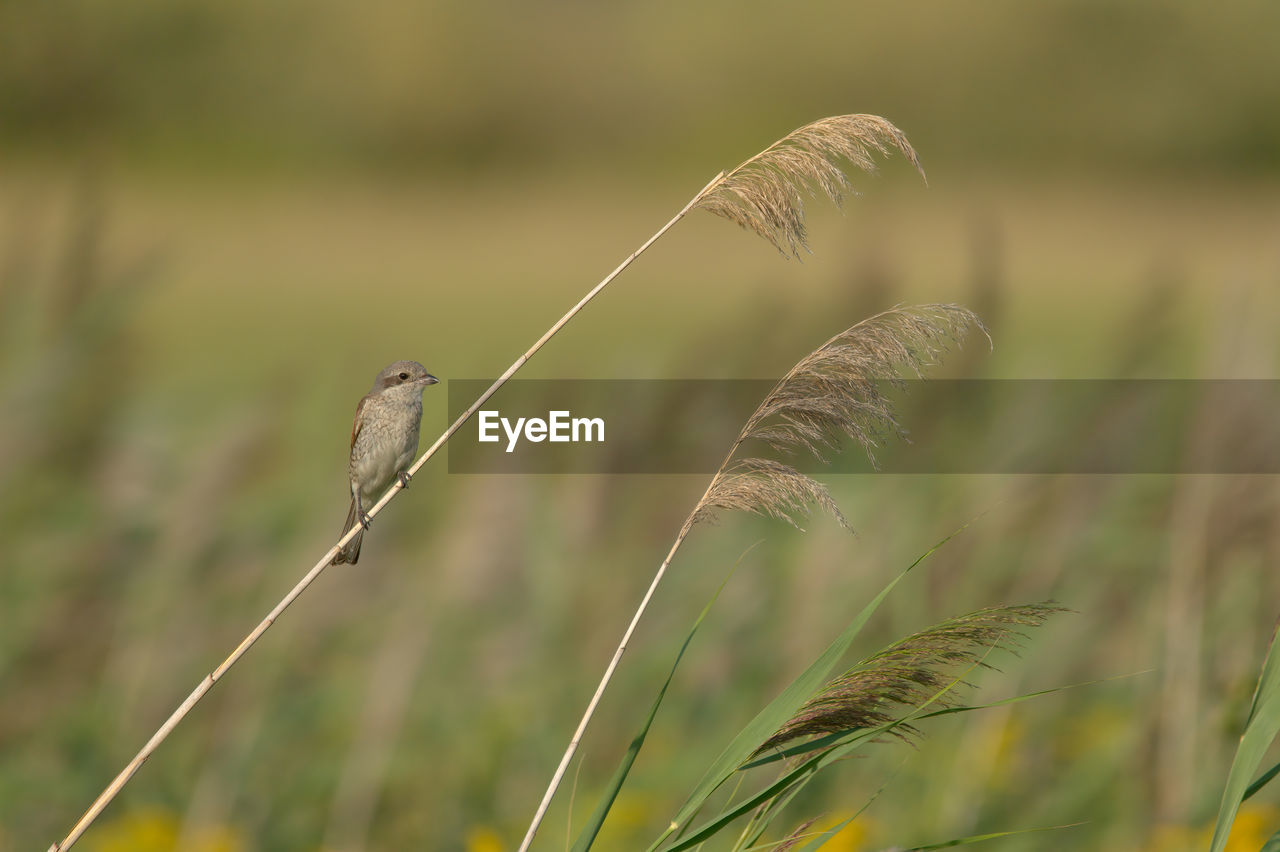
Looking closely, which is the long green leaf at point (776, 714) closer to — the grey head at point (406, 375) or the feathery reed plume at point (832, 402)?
the feathery reed plume at point (832, 402)

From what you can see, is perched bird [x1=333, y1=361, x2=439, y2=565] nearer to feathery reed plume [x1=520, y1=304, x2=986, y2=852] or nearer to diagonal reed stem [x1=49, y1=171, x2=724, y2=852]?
diagonal reed stem [x1=49, y1=171, x2=724, y2=852]

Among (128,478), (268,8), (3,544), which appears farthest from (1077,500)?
(268,8)

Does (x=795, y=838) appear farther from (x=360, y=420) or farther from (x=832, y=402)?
(x=360, y=420)

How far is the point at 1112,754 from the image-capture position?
113 inches

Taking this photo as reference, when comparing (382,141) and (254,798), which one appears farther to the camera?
(382,141)

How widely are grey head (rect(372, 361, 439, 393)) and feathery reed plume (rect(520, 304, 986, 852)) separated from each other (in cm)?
72

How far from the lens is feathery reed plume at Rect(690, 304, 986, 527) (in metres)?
1.30

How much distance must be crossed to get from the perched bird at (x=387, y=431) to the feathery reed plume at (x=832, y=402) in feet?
2.40

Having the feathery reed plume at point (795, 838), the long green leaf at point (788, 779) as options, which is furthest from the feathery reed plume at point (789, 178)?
the feathery reed plume at point (795, 838)

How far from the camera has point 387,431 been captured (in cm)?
200

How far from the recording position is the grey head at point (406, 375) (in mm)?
1911

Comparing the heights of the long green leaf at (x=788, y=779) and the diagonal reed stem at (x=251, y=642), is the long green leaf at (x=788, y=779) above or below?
below

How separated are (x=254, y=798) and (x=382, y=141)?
30.7 metres

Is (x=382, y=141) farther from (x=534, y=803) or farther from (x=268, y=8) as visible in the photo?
(x=534, y=803)
